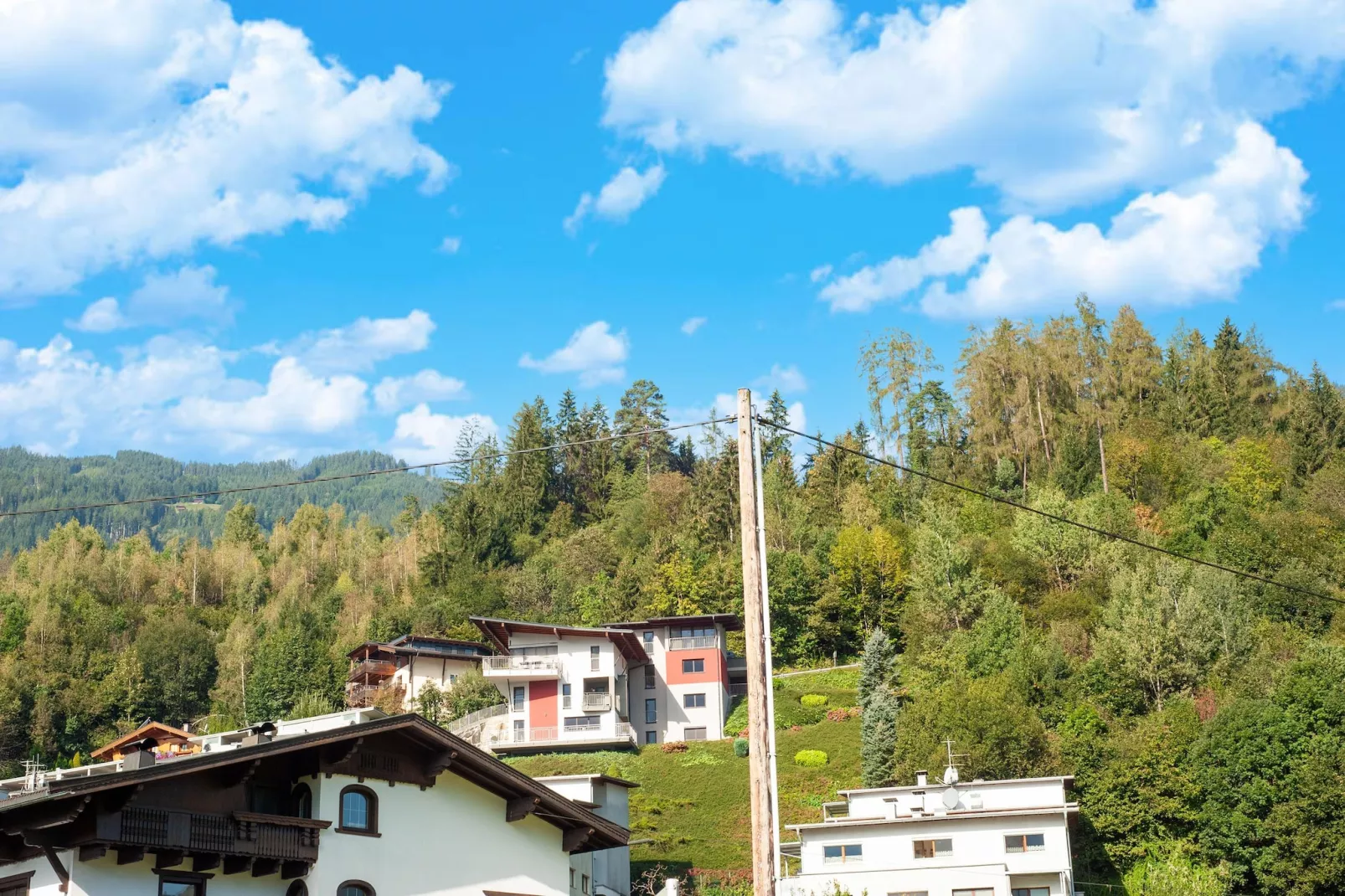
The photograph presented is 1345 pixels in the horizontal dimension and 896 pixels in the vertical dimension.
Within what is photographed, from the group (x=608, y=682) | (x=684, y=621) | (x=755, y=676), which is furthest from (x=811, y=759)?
(x=755, y=676)

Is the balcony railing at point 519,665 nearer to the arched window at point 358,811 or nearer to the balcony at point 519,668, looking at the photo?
the balcony at point 519,668

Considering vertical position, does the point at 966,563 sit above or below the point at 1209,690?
above

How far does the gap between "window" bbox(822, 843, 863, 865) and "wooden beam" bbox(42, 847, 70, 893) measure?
985 inches

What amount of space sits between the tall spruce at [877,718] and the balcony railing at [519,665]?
57.3 feet

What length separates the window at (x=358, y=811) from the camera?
2669 cm

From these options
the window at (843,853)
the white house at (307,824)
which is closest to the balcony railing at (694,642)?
the window at (843,853)

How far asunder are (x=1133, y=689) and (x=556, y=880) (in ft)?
134

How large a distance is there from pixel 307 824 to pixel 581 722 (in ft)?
160

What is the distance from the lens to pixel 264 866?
82.8 feet

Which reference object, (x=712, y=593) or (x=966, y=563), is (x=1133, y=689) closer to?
(x=966, y=563)

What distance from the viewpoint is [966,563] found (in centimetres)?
7919

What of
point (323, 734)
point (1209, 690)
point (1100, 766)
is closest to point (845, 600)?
point (1209, 690)

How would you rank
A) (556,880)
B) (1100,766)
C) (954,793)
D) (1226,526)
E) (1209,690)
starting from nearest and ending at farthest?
(556,880)
(954,793)
(1100,766)
(1209,690)
(1226,526)

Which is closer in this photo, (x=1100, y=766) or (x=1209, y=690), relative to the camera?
(x=1100, y=766)
